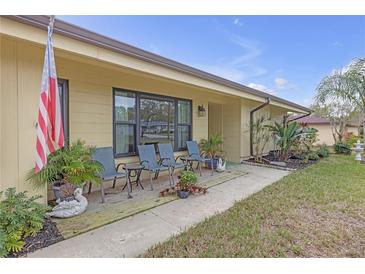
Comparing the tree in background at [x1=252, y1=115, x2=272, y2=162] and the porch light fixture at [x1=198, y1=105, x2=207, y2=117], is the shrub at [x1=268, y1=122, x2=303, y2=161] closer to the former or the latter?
the tree in background at [x1=252, y1=115, x2=272, y2=162]

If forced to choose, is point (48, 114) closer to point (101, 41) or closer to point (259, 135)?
point (101, 41)

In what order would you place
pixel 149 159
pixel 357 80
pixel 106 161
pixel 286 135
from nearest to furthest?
pixel 106 161
pixel 149 159
pixel 286 135
pixel 357 80

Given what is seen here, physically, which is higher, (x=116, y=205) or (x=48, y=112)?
(x=48, y=112)

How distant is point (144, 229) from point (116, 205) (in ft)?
3.48

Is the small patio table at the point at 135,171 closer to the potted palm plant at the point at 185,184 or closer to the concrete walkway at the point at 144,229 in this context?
the potted palm plant at the point at 185,184

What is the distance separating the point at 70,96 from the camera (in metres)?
4.38

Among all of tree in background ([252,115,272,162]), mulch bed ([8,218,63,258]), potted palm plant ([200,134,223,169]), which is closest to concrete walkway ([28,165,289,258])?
mulch bed ([8,218,63,258])

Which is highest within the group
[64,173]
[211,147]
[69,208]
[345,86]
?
[345,86]

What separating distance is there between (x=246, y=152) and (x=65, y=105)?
6.87 meters

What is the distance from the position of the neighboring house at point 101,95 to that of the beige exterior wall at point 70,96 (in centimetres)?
1

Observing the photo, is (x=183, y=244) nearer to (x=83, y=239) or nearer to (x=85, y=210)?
(x=83, y=239)

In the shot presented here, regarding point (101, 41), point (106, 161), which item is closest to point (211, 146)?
point (106, 161)

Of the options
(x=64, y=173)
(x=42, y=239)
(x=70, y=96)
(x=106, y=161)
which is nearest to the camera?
(x=42, y=239)
